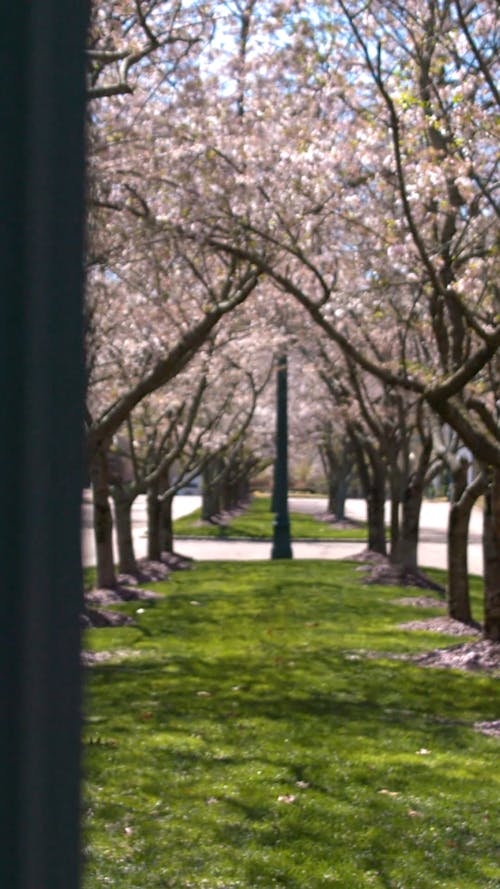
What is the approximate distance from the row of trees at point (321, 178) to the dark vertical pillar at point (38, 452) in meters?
8.12

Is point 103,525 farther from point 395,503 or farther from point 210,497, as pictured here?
point 210,497

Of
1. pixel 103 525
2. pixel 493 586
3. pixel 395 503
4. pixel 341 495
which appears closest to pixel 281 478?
pixel 395 503

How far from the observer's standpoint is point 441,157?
11.9 meters

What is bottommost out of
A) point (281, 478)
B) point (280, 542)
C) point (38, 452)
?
point (280, 542)

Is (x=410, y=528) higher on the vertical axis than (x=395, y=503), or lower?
lower

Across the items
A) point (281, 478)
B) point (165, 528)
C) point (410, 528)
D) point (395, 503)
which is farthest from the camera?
point (281, 478)

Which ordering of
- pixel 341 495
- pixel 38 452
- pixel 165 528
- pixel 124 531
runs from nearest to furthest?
pixel 38 452 → pixel 124 531 → pixel 165 528 → pixel 341 495

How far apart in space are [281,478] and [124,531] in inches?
321

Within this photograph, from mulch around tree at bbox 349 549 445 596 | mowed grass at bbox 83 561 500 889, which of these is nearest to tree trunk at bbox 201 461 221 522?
mulch around tree at bbox 349 549 445 596

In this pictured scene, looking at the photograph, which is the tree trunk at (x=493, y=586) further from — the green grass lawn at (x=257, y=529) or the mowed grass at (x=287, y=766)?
the green grass lawn at (x=257, y=529)

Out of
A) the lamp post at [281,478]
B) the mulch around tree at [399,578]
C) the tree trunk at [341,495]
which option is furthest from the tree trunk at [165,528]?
the tree trunk at [341,495]

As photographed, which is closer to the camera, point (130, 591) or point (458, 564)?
point (458, 564)

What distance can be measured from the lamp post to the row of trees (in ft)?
40.6

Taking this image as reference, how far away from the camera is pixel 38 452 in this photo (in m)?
1.30
